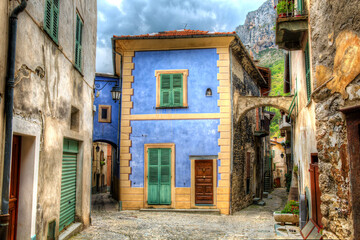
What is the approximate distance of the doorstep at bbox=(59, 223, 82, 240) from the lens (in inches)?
293

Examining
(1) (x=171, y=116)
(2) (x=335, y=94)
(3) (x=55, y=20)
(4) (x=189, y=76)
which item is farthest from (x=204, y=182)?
(2) (x=335, y=94)

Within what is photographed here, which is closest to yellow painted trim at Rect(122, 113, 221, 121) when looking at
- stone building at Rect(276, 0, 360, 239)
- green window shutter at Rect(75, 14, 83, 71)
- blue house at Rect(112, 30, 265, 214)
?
blue house at Rect(112, 30, 265, 214)

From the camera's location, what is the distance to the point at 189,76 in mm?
14344

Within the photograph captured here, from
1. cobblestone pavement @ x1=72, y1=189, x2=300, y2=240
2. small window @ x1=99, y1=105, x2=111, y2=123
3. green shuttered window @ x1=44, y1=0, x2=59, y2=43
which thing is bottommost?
cobblestone pavement @ x1=72, y1=189, x2=300, y2=240

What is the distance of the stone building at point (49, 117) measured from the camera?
17.4 feet

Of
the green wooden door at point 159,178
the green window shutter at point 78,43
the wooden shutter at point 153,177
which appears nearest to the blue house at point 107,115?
the wooden shutter at point 153,177

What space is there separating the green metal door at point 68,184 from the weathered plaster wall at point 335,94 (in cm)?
571

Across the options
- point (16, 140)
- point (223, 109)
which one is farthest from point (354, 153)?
point (223, 109)

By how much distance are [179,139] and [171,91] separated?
1.97 metres

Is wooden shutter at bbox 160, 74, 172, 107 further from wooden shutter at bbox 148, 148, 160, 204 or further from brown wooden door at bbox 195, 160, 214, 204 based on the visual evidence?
brown wooden door at bbox 195, 160, 214, 204

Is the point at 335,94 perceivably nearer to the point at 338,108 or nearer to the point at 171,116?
the point at 338,108

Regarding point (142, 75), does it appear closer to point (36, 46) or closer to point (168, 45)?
point (168, 45)

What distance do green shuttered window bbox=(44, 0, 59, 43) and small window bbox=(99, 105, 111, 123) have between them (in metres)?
9.06

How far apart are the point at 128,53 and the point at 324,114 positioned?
458 inches
